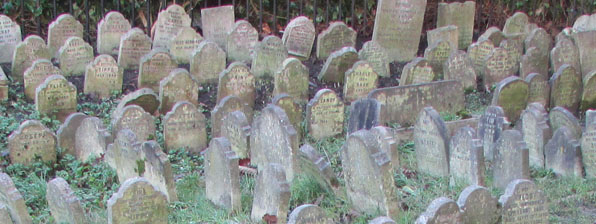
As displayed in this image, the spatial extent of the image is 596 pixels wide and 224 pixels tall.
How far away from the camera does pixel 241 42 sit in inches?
350

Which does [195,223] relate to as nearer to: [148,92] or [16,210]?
[16,210]

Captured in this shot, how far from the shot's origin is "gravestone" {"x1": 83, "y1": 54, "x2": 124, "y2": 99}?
7598mm

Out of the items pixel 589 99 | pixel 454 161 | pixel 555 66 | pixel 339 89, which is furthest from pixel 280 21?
pixel 454 161

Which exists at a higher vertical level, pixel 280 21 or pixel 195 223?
pixel 280 21

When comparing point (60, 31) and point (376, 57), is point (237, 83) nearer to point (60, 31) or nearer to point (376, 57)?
point (376, 57)

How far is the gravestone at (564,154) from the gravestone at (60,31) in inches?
195

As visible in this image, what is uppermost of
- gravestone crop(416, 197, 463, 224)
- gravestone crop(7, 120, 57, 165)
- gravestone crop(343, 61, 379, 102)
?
gravestone crop(343, 61, 379, 102)

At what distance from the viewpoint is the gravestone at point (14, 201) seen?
5082 mm

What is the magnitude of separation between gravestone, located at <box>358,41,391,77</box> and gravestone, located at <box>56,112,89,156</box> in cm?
302

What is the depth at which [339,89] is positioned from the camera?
27.0 feet

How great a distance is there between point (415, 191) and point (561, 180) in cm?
107

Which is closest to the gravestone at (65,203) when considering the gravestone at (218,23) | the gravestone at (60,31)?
the gravestone at (60,31)

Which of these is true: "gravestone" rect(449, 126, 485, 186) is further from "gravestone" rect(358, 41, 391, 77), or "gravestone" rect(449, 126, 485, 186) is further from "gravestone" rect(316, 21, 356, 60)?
"gravestone" rect(316, 21, 356, 60)

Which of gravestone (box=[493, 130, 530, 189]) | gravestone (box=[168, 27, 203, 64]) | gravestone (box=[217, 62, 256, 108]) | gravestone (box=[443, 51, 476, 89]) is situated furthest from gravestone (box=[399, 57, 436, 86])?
gravestone (box=[493, 130, 530, 189])
